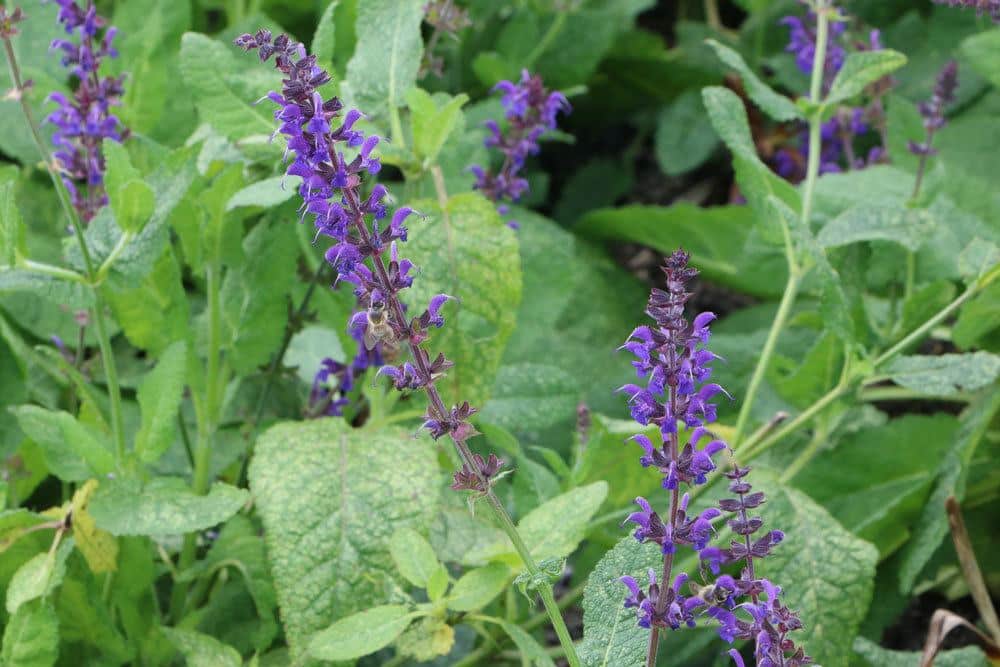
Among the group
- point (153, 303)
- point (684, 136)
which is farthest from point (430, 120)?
point (684, 136)

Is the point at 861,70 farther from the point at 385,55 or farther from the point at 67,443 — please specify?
the point at 67,443

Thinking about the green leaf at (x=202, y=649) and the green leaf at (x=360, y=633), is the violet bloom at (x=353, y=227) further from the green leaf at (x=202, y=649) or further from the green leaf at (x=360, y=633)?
the green leaf at (x=202, y=649)

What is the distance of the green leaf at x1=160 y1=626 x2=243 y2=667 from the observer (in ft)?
4.63

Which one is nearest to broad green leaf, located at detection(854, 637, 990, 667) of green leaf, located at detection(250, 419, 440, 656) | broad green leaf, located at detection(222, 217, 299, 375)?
green leaf, located at detection(250, 419, 440, 656)

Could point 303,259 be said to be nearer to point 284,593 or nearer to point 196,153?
point 196,153

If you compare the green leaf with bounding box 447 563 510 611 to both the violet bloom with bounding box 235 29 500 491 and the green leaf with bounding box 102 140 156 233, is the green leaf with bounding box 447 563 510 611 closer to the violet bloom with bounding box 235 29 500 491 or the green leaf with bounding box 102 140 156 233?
the violet bloom with bounding box 235 29 500 491

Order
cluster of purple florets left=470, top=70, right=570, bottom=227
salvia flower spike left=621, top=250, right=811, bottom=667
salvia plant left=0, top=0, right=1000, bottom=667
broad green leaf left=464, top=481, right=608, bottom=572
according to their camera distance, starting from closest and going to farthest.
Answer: salvia flower spike left=621, top=250, right=811, bottom=667 < salvia plant left=0, top=0, right=1000, bottom=667 < broad green leaf left=464, top=481, right=608, bottom=572 < cluster of purple florets left=470, top=70, right=570, bottom=227

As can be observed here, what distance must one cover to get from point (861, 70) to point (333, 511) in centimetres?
92

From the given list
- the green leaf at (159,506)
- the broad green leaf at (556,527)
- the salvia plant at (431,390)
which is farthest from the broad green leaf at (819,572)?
the green leaf at (159,506)

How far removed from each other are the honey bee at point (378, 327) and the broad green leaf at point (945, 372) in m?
0.76

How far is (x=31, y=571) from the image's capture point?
4.57 ft

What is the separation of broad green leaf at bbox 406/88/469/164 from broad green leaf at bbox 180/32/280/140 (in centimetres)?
18

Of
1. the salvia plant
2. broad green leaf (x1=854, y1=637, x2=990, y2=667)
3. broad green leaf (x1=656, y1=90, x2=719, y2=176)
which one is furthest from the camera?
broad green leaf (x1=656, y1=90, x2=719, y2=176)

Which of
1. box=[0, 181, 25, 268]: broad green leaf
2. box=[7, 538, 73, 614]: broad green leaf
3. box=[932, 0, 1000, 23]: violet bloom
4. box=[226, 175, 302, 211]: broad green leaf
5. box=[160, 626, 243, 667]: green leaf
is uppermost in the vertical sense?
box=[932, 0, 1000, 23]: violet bloom
